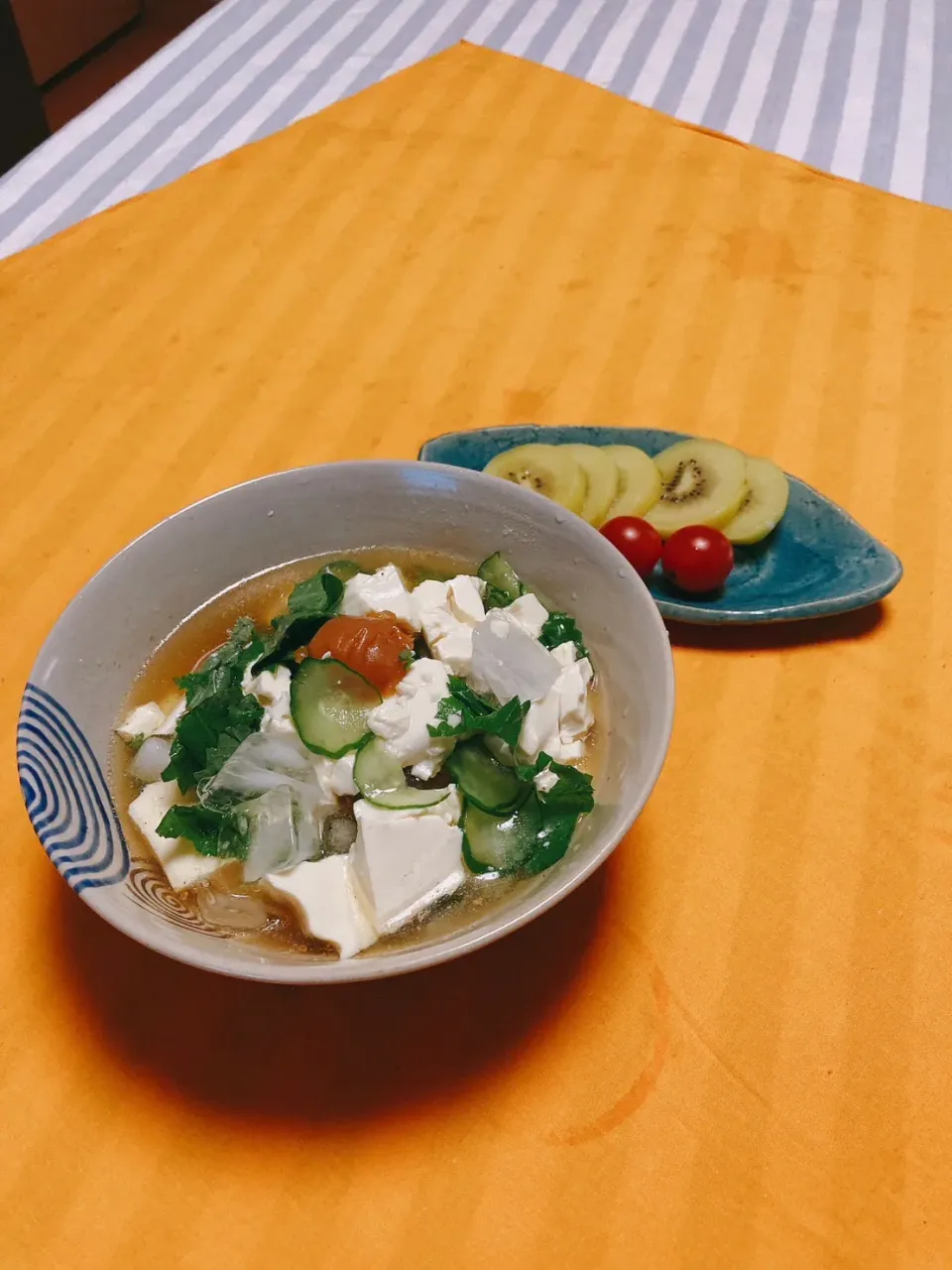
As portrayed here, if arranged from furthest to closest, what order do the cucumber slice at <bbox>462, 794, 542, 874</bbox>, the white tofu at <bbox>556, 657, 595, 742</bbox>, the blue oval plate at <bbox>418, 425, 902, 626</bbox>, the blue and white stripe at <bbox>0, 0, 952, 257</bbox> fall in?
the blue and white stripe at <bbox>0, 0, 952, 257</bbox>
the blue oval plate at <bbox>418, 425, 902, 626</bbox>
the white tofu at <bbox>556, 657, 595, 742</bbox>
the cucumber slice at <bbox>462, 794, 542, 874</bbox>

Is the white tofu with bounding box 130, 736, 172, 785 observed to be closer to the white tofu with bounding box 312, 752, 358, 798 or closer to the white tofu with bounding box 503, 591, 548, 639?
the white tofu with bounding box 312, 752, 358, 798

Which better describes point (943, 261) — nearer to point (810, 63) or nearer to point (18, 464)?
point (810, 63)

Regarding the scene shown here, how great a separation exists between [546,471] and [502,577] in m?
0.38

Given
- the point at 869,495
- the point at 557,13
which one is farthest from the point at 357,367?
the point at 557,13

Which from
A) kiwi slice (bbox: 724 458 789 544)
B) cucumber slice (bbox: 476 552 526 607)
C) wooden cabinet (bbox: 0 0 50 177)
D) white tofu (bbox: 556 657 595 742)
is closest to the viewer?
white tofu (bbox: 556 657 595 742)

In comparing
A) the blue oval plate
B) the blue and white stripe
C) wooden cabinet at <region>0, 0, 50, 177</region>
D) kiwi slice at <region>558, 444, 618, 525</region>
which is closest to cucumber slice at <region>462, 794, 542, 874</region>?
the blue oval plate

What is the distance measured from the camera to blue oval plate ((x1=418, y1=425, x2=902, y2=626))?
1430 millimetres

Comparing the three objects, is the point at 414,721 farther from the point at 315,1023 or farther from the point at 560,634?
the point at 315,1023

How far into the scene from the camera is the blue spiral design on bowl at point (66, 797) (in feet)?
3.15

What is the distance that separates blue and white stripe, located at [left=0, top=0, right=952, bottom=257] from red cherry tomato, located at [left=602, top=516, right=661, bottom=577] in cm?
136

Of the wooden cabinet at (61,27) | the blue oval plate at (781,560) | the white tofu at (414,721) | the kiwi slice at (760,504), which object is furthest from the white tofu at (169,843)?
the wooden cabinet at (61,27)

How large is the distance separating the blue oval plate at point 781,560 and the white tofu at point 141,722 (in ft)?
2.11

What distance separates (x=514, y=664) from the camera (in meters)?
1.13

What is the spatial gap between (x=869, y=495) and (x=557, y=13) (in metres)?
1.90
